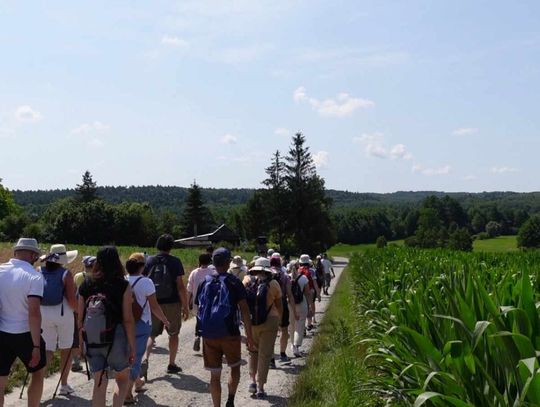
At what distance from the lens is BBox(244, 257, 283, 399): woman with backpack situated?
813 centimetres

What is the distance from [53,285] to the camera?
24.2 feet

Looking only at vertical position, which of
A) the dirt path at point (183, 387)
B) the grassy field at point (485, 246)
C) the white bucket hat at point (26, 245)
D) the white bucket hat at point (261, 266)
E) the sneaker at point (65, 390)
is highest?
the white bucket hat at point (26, 245)

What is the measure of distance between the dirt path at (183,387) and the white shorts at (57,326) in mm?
725

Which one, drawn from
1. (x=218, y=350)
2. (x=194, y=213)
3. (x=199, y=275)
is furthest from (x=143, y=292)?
(x=194, y=213)

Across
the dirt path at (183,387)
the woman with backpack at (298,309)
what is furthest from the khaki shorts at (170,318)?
the woman with backpack at (298,309)

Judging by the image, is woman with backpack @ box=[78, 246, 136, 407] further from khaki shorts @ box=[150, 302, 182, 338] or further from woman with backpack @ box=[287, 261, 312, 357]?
woman with backpack @ box=[287, 261, 312, 357]

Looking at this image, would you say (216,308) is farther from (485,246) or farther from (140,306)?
(485,246)

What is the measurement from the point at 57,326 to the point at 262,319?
2.65 metres

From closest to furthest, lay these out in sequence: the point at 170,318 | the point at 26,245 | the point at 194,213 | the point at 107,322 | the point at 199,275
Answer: the point at 107,322, the point at 26,245, the point at 170,318, the point at 199,275, the point at 194,213

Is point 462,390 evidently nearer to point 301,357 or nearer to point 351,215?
point 301,357

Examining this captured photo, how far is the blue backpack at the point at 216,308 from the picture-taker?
6723mm

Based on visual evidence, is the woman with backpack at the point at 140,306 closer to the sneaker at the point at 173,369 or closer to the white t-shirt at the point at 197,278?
the sneaker at the point at 173,369

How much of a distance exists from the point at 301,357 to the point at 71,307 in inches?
197

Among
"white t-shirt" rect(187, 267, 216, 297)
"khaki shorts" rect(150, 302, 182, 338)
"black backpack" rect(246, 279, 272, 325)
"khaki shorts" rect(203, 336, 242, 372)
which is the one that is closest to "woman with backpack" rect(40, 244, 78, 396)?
"khaki shorts" rect(150, 302, 182, 338)
